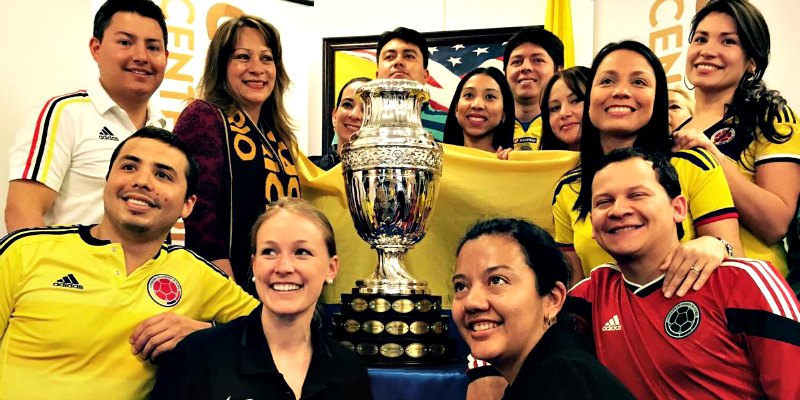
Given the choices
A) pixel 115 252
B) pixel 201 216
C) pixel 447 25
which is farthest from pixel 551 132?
pixel 447 25

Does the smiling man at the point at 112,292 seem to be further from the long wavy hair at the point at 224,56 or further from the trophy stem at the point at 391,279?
the long wavy hair at the point at 224,56

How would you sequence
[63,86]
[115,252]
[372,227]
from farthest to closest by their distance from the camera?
[63,86], [372,227], [115,252]

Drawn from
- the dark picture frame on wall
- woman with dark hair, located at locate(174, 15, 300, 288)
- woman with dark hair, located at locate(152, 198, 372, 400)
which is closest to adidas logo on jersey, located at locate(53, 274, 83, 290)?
woman with dark hair, located at locate(152, 198, 372, 400)

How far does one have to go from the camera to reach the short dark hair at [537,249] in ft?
6.45

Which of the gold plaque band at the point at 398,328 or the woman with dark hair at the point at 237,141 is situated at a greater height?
the woman with dark hair at the point at 237,141

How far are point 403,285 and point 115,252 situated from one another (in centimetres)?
81

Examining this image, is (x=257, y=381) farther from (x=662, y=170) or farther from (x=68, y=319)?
(x=662, y=170)

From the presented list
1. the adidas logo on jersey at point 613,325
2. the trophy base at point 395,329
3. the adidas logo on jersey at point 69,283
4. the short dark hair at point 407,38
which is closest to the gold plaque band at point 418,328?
the trophy base at point 395,329

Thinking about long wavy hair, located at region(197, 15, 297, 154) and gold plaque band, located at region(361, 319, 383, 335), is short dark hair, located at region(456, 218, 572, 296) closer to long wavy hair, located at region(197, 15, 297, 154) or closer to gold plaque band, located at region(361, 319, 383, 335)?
gold plaque band, located at region(361, 319, 383, 335)

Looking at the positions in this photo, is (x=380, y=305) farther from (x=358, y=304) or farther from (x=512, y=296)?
(x=512, y=296)

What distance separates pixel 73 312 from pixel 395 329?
2.82 ft

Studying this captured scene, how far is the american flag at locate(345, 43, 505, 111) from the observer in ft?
20.1

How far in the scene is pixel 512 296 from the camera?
1.92 meters

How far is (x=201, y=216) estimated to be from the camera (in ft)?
9.35
